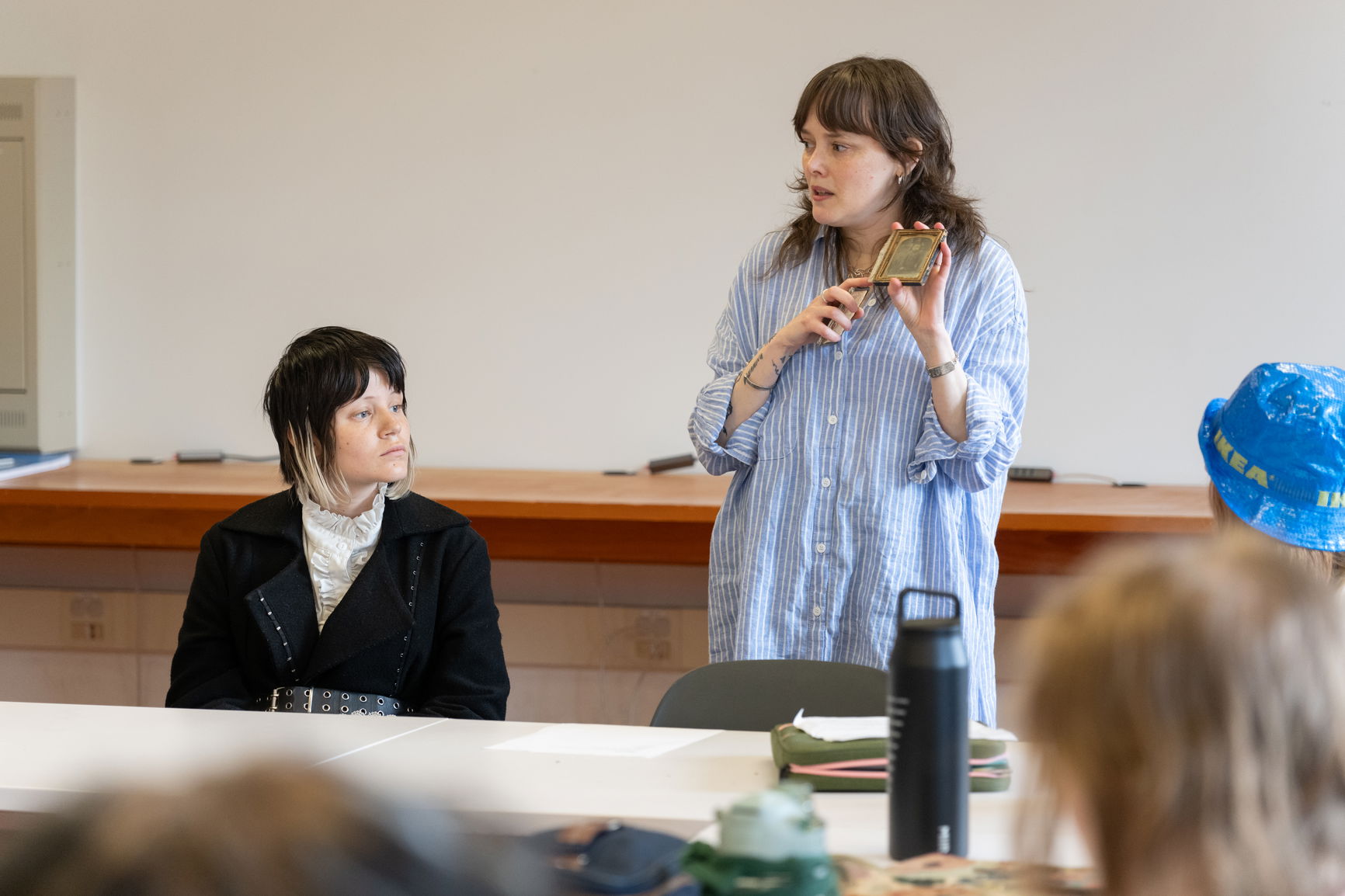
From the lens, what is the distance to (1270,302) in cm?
316

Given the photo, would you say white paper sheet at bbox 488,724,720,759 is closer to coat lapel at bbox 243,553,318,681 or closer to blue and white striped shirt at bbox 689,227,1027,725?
blue and white striped shirt at bbox 689,227,1027,725

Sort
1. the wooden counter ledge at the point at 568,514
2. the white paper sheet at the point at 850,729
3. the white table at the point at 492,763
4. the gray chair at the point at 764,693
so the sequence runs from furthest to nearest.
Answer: the wooden counter ledge at the point at 568,514
the gray chair at the point at 764,693
the white paper sheet at the point at 850,729
the white table at the point at 492,763

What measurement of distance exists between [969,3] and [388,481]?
206cm

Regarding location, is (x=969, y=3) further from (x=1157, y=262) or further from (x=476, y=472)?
(x=476, y=472)

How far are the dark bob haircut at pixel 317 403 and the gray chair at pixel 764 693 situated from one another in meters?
0.67

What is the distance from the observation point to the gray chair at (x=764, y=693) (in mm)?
1748

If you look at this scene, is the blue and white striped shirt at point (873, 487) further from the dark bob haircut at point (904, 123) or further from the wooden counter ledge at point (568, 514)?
the wooden counter ledge at point (568, 514)

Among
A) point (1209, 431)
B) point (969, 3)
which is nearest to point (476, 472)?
point (969, 3)

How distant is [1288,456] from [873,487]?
0.65 metres

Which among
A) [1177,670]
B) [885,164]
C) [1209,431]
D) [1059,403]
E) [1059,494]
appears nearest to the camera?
[1177,670]

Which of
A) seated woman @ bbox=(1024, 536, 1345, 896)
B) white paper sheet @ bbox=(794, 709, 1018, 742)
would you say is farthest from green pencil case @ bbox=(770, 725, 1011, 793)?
seated woman @ bbox=(1024, 536, 1345, 896)

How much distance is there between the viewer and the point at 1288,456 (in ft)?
5.19

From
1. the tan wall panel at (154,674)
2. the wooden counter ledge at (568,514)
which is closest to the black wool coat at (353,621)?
the wooden counter ledge at (568,514)

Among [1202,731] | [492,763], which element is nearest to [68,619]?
[492,763]
